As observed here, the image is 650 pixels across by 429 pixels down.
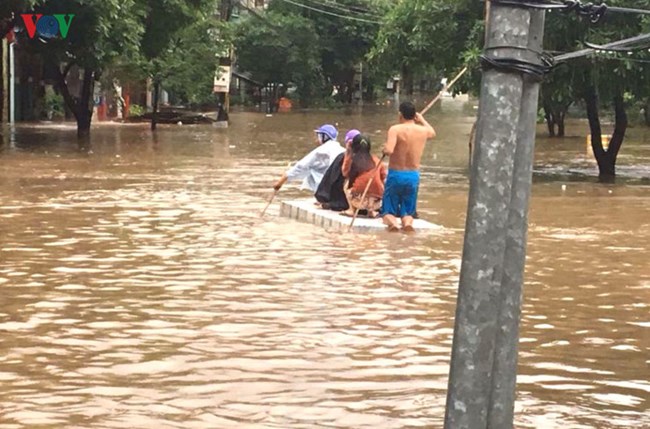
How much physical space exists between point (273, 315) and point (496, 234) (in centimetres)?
538

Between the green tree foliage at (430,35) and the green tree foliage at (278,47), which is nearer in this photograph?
the green tree foliage at (430,35)

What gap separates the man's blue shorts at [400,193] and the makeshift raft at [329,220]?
0.90 feet

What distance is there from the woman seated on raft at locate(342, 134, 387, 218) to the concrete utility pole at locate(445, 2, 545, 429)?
35.5 ft

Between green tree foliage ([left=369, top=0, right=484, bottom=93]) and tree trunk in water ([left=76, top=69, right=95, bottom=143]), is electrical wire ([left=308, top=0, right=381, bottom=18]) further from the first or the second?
green tree foliage ([left=369, top=0, right=484, bottom=93])

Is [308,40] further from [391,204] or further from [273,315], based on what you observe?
[273,315]

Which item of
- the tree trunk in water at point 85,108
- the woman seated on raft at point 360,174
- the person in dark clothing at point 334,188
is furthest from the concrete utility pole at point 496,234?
the tree trunk in water at point 85,108

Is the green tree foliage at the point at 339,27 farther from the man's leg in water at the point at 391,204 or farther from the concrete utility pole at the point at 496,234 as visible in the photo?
the concrete utility pole at the point at 496,234

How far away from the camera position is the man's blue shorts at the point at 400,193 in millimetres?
13680

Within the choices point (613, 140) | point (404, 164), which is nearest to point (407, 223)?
point (404, 164)

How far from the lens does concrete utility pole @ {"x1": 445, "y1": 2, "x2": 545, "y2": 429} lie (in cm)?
349

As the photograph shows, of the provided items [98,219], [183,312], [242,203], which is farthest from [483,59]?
[242,203]

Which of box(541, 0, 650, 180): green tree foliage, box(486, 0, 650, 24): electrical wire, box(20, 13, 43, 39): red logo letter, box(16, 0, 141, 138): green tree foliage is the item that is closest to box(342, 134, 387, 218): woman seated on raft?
box(541, 0, 650, 180): green tree foliage

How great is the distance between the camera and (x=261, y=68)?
75.2m

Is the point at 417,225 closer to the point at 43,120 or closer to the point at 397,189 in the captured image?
the point at 397,189
